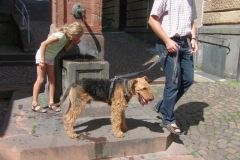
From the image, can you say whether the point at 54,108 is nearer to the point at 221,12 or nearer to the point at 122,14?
the point at 221,12

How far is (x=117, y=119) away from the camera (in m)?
3.77

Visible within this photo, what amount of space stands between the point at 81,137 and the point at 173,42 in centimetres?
177

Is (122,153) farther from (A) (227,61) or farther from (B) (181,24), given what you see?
(A) (227,61)

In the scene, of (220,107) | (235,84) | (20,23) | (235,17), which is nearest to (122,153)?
(220,107)

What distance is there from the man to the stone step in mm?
430

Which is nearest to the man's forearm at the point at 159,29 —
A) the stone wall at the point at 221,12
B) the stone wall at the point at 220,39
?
the stone wall at the point at 220,39

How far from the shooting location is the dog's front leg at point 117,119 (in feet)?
12.3

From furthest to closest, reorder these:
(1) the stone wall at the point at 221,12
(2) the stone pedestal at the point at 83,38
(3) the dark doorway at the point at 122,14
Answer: (3) the dark doorway at the point at 122,14, (1) the stone wall at the point at 221,12, (2) the stone pedestal at the point at 83,38

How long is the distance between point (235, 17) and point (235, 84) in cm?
205

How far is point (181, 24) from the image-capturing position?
3.94 m

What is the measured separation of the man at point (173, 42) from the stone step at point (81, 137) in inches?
16.9

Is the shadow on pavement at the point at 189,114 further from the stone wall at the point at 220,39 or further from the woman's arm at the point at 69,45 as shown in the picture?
the stone wall at the point at 220,39

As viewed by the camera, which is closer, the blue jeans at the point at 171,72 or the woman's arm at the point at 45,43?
the blue jeans at the point at 171,72

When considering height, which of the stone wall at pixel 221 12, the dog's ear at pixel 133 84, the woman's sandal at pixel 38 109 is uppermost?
the stone wall at pixel 221 12
